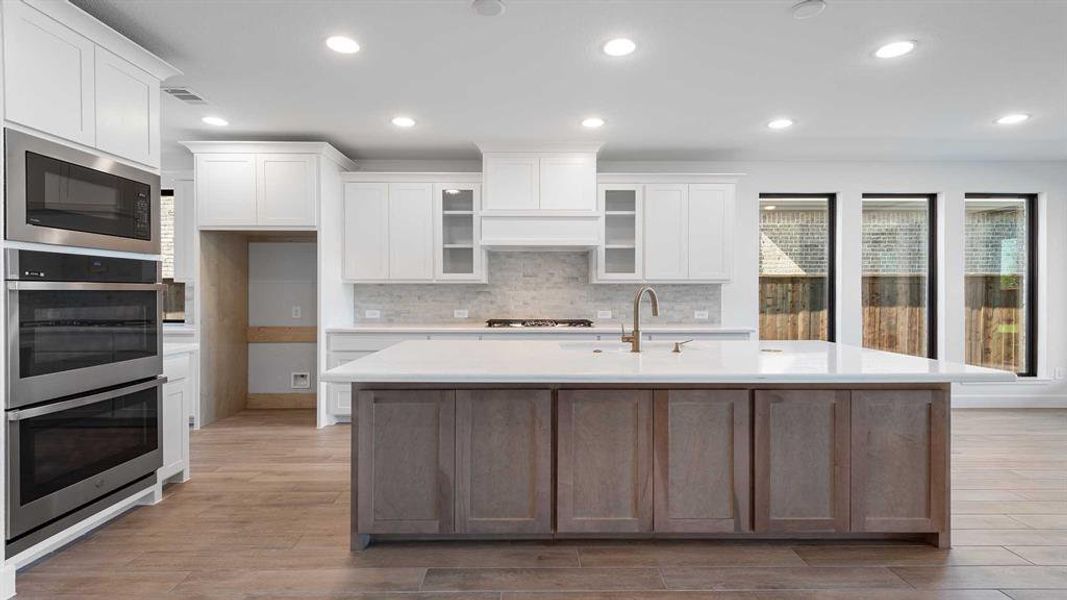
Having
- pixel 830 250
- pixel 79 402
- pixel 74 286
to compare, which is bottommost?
pixel 79 402

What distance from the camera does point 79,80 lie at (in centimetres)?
240

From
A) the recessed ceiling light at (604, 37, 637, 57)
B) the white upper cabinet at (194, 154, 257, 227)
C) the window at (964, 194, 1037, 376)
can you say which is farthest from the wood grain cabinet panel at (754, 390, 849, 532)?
the window at (964, 194, 1037, 376)

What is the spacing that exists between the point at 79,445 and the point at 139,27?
6.39 feet

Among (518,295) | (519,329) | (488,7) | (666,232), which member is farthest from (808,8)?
(518,295)

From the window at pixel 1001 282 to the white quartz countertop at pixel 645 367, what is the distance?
3.98m

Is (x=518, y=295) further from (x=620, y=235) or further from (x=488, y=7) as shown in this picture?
(x=488, y=7)

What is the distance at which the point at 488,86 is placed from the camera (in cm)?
355

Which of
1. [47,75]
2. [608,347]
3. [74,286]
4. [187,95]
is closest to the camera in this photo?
[47,75]

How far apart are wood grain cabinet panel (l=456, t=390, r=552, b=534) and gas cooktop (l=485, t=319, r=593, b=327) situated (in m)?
2.67

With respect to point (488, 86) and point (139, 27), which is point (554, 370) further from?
point (139, 27)

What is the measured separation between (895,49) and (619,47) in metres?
1.43

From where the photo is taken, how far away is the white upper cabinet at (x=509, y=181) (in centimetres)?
489

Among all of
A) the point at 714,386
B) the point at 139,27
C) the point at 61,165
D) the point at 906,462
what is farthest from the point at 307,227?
the point at 906,462

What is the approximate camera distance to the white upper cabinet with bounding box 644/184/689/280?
5.14 metres
